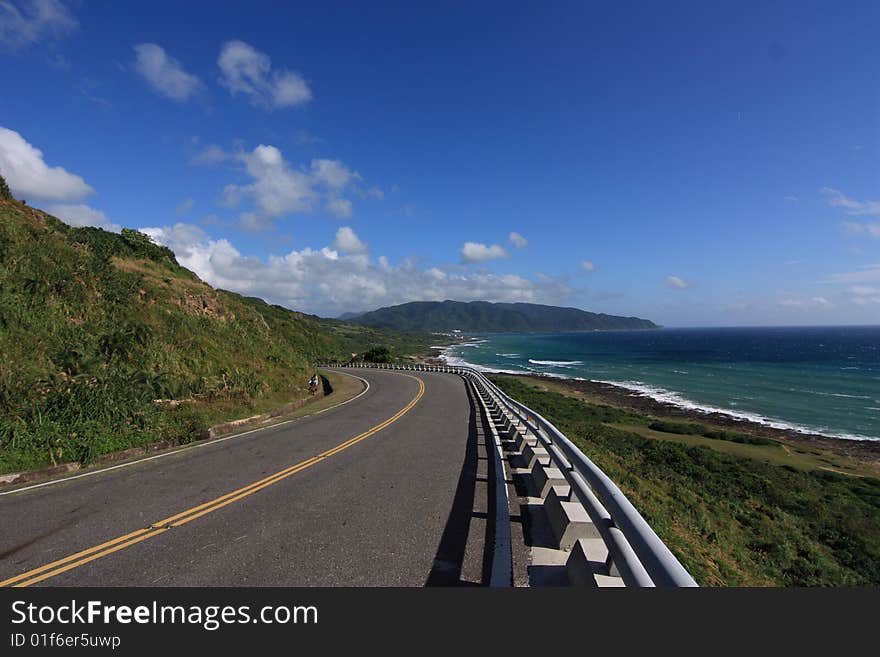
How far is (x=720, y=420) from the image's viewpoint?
116 ft

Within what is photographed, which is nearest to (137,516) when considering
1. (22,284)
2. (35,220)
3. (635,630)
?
(635,630)

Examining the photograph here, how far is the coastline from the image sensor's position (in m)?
27.5

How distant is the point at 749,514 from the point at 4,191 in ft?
95.7

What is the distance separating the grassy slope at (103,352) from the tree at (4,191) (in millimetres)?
415

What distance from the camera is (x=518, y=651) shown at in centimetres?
266

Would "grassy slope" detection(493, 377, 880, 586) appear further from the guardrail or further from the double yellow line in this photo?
the double yellow line

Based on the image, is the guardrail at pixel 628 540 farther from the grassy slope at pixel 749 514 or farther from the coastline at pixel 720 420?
the coastline at pixel 720 420

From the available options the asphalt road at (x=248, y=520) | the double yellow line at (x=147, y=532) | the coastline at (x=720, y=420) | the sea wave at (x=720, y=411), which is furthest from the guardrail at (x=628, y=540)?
the sea wave at (x=720, y=411)

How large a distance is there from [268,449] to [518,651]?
341 inches

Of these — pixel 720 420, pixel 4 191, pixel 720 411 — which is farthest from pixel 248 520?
pixel 720 411

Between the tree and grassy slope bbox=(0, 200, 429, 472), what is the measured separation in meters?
0.42

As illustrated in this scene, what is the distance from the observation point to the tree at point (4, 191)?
16255 millimetres

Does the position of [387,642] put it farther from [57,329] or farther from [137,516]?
[57,329]

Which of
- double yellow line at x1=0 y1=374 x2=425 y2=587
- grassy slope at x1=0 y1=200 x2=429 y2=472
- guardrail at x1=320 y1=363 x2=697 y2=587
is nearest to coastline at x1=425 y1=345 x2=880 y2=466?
guardrail at x1=320 y1=363 x2=697 y2=587
